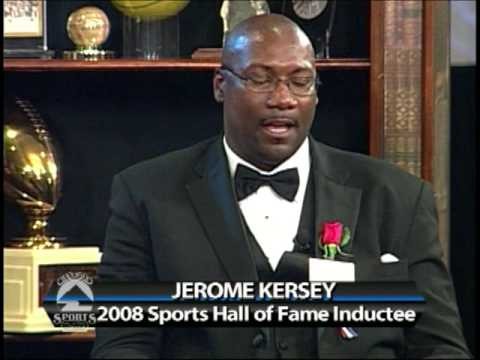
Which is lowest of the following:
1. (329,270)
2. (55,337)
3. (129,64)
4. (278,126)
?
(55,337)

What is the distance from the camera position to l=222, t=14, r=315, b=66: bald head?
6.14ft

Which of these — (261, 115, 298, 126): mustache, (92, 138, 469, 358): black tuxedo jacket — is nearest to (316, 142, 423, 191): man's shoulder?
(92, 138, 469, 358): black tuxedo jacket

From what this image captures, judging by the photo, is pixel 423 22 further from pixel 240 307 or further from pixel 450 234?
pixel 240 307

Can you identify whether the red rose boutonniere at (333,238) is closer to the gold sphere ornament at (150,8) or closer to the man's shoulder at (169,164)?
the man's shoulder at (169,164)

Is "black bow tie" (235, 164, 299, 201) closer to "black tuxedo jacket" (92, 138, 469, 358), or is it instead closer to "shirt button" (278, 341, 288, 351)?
"black tuxedo jacket" (92, 138, 469, 358)

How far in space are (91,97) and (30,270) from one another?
0.96 ft

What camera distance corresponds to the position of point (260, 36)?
1871 millimetres

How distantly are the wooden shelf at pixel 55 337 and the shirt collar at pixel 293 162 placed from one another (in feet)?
1.15

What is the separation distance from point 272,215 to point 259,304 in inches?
5.2

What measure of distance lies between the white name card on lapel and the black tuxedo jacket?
0.05 feet

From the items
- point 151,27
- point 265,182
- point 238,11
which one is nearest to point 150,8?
point 151,27

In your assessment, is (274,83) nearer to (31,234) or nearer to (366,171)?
(366,171)

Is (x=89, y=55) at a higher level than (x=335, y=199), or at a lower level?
higher

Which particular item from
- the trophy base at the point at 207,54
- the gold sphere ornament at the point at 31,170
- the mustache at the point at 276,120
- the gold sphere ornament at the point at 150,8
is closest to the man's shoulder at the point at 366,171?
the mustache at the point at 276,120
